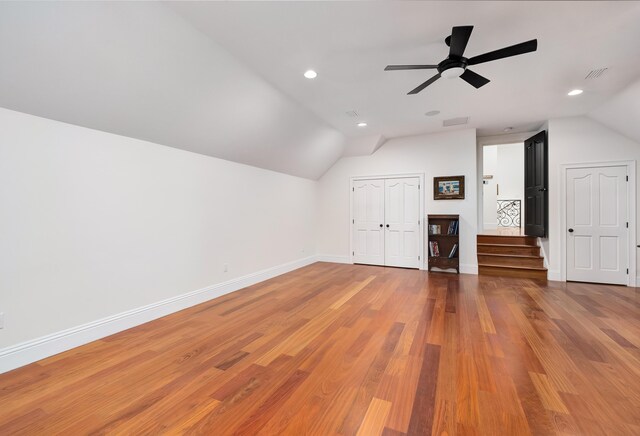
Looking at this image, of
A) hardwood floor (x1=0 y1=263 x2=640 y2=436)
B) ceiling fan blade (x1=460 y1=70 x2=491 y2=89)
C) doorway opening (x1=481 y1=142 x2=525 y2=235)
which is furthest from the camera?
doorway opening (x1=481 y1=142 x2=525 y2=235)

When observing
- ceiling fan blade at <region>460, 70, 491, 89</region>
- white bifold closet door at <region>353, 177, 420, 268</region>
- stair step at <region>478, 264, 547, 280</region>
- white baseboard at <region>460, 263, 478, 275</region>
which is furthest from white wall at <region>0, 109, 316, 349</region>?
stair step at <region>478, 264, 547, 280</region>

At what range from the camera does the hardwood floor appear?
1.64 metres

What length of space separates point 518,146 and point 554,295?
8.25 metres

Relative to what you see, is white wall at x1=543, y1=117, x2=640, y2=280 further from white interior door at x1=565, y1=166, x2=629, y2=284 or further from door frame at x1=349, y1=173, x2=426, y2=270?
door frame at x1=349, y1=173, x2=426, y2=270

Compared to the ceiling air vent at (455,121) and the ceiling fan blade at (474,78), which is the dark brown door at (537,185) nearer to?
the ceiling air vent at (455,121)

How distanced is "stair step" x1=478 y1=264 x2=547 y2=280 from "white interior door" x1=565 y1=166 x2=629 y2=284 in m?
0.42

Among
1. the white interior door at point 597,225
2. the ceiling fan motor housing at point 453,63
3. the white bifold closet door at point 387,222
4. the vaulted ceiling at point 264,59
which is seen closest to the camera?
the vaulted ceiling at point 264,59

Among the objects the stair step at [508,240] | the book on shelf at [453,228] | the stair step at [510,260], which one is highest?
the book on shelf at [453,228]

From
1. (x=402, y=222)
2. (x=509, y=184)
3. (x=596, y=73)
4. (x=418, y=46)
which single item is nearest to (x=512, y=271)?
(x=402, y=222)

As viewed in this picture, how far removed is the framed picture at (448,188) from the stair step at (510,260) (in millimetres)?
1364

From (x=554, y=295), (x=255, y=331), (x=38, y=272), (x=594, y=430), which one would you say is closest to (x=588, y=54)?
(x=554, y=295)

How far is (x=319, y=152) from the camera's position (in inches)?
235

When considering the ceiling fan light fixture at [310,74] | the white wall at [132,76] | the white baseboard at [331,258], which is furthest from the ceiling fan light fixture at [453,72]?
the white baseboard at [331,258]

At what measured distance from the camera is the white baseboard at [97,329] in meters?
2.24
